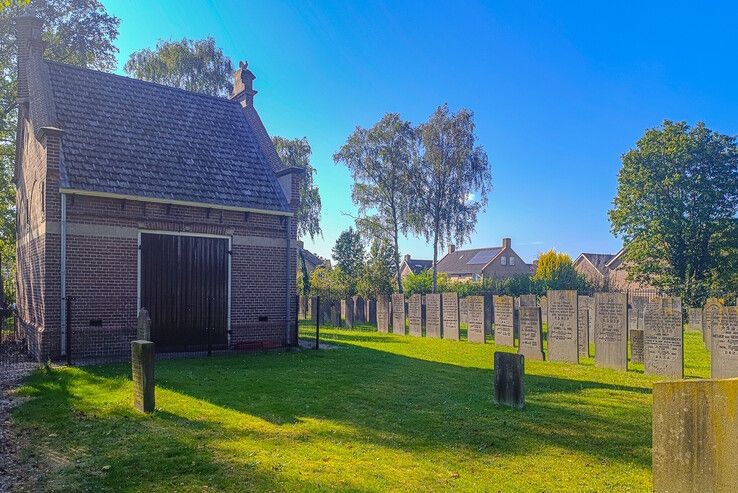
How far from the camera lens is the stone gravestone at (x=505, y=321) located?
16.5 m

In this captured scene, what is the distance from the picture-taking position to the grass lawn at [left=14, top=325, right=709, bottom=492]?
5.08 meters

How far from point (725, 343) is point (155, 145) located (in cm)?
1523

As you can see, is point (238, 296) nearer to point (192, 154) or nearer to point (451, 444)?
point (192, 154)

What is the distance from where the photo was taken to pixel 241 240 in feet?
48.7

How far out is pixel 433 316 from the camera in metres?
20.2

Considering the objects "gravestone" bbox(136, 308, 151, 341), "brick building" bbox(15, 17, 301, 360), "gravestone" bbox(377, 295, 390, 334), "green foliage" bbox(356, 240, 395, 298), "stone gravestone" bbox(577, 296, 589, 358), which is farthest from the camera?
"green foliage" bbox(356, 240, 395, 298)

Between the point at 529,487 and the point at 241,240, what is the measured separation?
1152cm

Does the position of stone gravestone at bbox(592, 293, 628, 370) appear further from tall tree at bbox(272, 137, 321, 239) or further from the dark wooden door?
tall tree at bbox(272, 137, 321, 239)

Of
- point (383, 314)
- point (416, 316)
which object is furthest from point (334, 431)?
point (383, 314)

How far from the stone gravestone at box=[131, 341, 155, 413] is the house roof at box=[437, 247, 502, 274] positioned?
59.1 m

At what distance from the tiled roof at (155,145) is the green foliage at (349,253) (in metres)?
17.4

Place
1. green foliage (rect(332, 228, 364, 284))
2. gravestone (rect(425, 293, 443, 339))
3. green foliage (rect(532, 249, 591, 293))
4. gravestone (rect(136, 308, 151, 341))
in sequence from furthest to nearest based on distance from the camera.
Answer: green foliage (rect(532, 249, 591, 293)) → green foliage (rect(332, 228, 364, 284)) → gravestone (rect(425, 293, 443, 339)) → gravestone (rect(136, 308, 151, 341))

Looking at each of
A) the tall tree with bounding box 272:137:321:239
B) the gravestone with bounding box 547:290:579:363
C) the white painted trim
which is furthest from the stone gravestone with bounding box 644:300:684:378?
the tall tree with bounding box 272:137:321:239

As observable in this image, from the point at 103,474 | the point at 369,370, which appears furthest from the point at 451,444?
the point at 369,370
